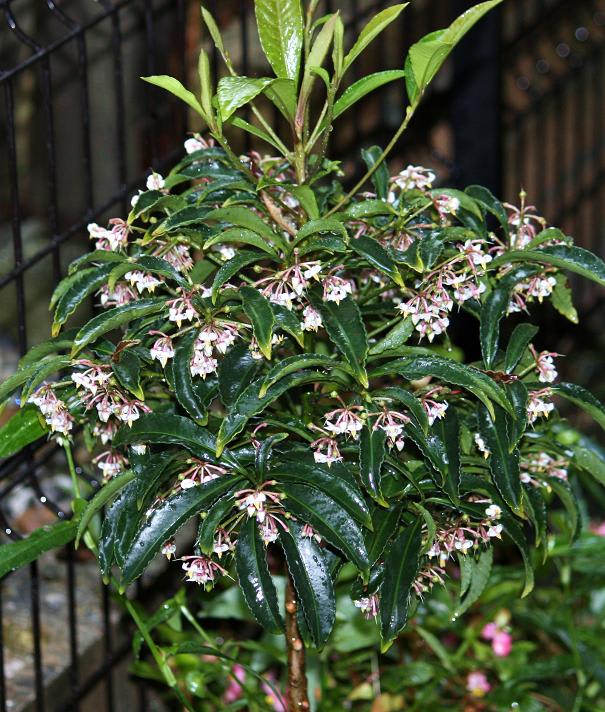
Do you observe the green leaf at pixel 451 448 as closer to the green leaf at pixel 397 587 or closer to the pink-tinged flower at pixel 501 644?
the green leaf at pixel 397 587

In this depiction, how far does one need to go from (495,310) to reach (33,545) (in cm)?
84

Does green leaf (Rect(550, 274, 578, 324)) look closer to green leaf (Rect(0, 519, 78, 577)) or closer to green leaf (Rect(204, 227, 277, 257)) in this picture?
green leaf (Rect(204, 227, 277, 257))

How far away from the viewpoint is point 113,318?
163 centimetres

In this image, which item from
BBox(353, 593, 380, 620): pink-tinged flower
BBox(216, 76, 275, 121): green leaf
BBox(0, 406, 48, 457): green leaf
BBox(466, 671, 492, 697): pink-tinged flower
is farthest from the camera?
BBox(466, 671, 492, 697): pink-tinged flower

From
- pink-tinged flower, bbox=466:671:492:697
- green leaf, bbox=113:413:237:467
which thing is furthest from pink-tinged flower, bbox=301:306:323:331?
pink-tinged flower, bbox=466:671:492:697

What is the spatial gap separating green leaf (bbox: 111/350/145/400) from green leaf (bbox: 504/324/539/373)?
55 centimetres

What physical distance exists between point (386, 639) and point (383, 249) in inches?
21.7

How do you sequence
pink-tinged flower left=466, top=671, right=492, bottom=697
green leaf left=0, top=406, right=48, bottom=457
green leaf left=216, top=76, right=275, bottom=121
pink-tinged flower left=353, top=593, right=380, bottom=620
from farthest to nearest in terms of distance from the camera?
pink-tinged flower left=466, top=671, right=492, bottom=697, green leaf left=0, top=406, right=48, bottom=457, pink-tinged flower left=353, top=593, right=380, bottom=620, green leaf left=216, top=76, right=275, bottom=121

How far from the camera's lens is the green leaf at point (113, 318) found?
1617 mm

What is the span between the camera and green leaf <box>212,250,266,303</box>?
5.08 ft

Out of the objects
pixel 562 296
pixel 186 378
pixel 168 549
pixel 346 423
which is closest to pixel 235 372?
pixel 186 378

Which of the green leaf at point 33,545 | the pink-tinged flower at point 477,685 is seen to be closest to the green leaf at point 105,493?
the green leaf at point 33,545

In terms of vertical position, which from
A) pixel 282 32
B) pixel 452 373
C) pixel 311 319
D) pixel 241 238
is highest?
pixel 282 32

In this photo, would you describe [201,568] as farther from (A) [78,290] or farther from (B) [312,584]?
(A) [78,290]
